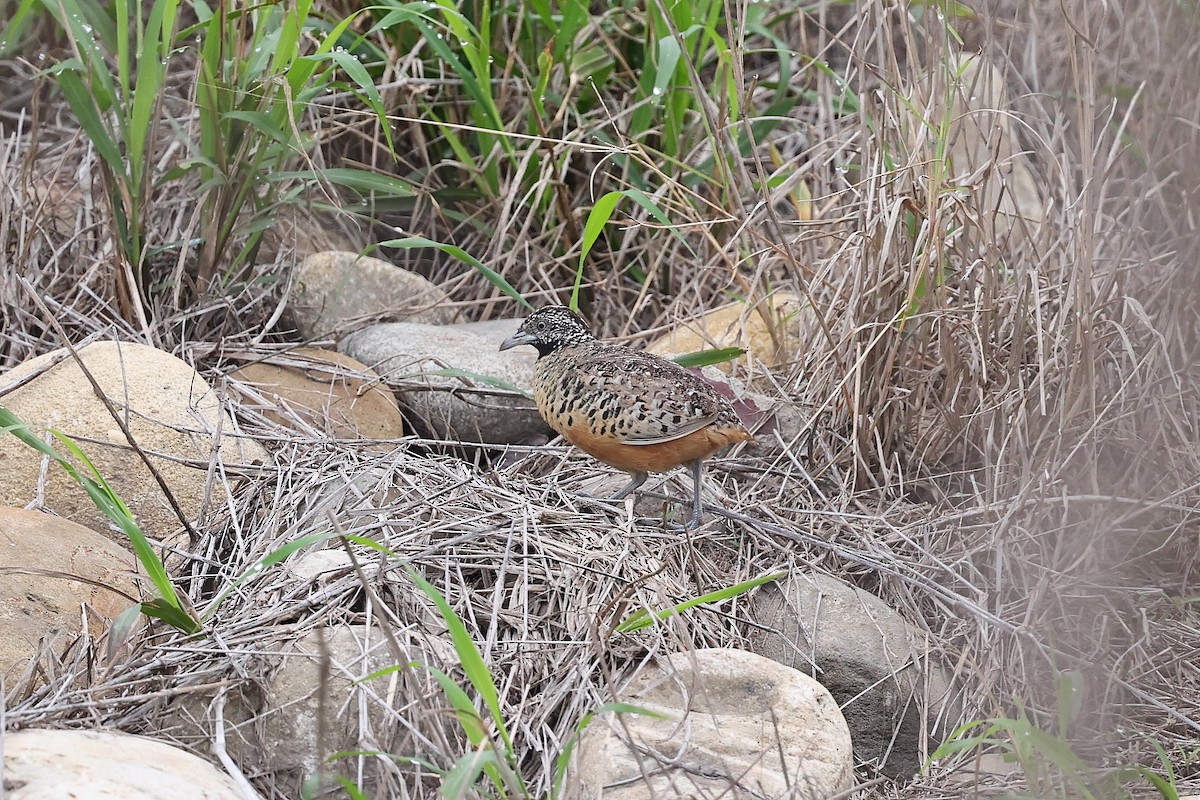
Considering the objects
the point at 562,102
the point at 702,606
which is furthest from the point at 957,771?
the point at 562,102

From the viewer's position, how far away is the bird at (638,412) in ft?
11.6

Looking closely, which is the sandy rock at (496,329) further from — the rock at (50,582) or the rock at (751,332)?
the rock at (50,582)

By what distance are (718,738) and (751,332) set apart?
2.29m

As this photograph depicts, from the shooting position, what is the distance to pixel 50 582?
3061 millimetres

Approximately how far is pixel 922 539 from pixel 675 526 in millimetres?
755

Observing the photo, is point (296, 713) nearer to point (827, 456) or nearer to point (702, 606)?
point (702, 606)

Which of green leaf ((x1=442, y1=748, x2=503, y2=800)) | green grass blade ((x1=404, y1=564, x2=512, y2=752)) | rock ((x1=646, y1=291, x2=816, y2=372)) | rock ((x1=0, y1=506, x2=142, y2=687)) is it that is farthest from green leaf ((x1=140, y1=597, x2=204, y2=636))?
rock ((x1=646, y1=291, x2=816, y2=372))

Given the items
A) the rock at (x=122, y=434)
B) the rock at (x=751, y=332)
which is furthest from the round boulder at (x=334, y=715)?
the rock at (x=751, y=332)

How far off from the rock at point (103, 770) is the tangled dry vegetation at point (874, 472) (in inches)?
8.0

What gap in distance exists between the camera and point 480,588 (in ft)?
10.8

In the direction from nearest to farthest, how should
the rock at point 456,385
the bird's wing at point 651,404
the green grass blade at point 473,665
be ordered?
the green grass blade at point 473,665 → the bird's wing at point 651,404 → the rock at point 456,385

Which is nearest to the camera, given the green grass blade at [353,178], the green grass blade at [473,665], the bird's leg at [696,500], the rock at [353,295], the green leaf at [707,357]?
the green grass blade at [473,665]

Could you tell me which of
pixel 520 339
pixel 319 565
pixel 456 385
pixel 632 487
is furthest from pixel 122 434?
pixel 632 487

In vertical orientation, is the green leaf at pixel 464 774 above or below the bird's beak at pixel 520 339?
above
